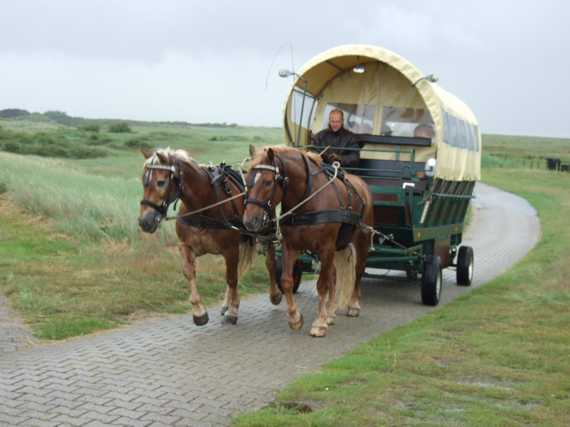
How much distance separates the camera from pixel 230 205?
9.56 metres

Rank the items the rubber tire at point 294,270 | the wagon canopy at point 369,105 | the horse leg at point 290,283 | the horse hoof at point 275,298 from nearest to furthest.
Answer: the horse leg at point 290,283
the horse hoof at point 275,298
the rubber tire at point 294,270
the wagon canopy at point 369,105

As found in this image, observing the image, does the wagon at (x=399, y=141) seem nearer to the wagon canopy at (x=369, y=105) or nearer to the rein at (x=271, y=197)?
the wagon canopy at (x=369, y=105)

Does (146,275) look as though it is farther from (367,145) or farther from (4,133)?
(4,133)

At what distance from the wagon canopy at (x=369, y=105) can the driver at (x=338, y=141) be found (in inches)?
39.0

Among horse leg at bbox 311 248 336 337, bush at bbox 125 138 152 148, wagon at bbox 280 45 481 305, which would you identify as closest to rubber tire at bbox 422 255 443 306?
wagon at bbox 280 45 481 305

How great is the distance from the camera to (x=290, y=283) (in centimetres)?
902

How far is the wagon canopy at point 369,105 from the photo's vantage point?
12.4 meters

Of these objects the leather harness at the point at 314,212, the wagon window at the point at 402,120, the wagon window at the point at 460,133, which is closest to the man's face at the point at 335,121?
the wagon window at the point at 402,120

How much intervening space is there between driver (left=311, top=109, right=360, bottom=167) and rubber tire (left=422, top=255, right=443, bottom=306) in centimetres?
195

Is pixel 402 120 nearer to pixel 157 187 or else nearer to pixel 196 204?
pixel 196 204

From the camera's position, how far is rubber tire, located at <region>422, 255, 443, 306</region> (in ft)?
38.5

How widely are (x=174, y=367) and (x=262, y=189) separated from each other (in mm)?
2157

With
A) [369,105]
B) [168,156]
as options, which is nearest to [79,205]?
[369,105]

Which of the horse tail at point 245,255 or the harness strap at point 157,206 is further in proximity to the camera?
the horse tail at point 245,255
